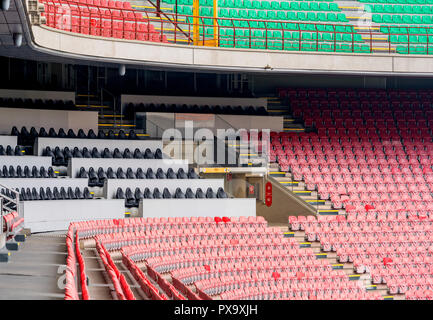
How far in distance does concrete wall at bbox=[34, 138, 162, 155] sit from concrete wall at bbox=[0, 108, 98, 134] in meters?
1.60

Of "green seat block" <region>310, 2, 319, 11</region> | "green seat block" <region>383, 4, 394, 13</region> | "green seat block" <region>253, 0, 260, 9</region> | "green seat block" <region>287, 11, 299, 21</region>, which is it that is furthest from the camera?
"green seat block" <region>383, 4, 394, 13</region>

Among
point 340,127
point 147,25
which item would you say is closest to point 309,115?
point 340,127

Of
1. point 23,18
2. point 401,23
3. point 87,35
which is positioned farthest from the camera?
point 401,23

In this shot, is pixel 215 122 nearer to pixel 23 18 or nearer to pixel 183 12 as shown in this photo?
pixel 183 12

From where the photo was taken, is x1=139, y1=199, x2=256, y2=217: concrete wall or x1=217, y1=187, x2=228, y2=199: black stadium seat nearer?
x1=139, y1=199, x2=256, y2=217: concrete wall

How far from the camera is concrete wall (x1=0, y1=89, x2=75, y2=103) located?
62.7ft

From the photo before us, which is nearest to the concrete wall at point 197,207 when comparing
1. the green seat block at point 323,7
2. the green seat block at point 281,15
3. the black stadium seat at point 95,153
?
the black stadium seat at point 95,153

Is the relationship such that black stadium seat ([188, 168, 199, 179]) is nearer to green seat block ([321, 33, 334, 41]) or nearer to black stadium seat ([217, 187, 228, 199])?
black stadium seat ([217, 187, 228, 199])

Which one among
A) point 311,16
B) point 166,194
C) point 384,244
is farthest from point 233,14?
point 384,244

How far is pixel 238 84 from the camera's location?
71.1ft

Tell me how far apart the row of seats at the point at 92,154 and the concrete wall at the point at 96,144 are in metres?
0.22

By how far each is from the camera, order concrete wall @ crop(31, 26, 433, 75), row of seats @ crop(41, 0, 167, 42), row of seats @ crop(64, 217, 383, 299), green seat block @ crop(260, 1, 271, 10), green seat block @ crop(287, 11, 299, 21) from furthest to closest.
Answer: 1. green seat block @ crop(260, 1, 271, 10)
2. green seat block @ crop(287, 11, 299, 21)
3. concrete wall @ crop(31, 26, 433, 75)
4. row of seats @ crop(41, 0, 167, 42)
5. row of seats @ crop(64, 217, 383, 299)

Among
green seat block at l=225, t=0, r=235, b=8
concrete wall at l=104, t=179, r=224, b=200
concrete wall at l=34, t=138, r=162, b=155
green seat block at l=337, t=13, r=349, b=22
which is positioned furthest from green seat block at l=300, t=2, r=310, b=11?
concrete wall at l=104, t=179, r=224, b=200

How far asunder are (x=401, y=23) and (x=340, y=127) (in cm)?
464
